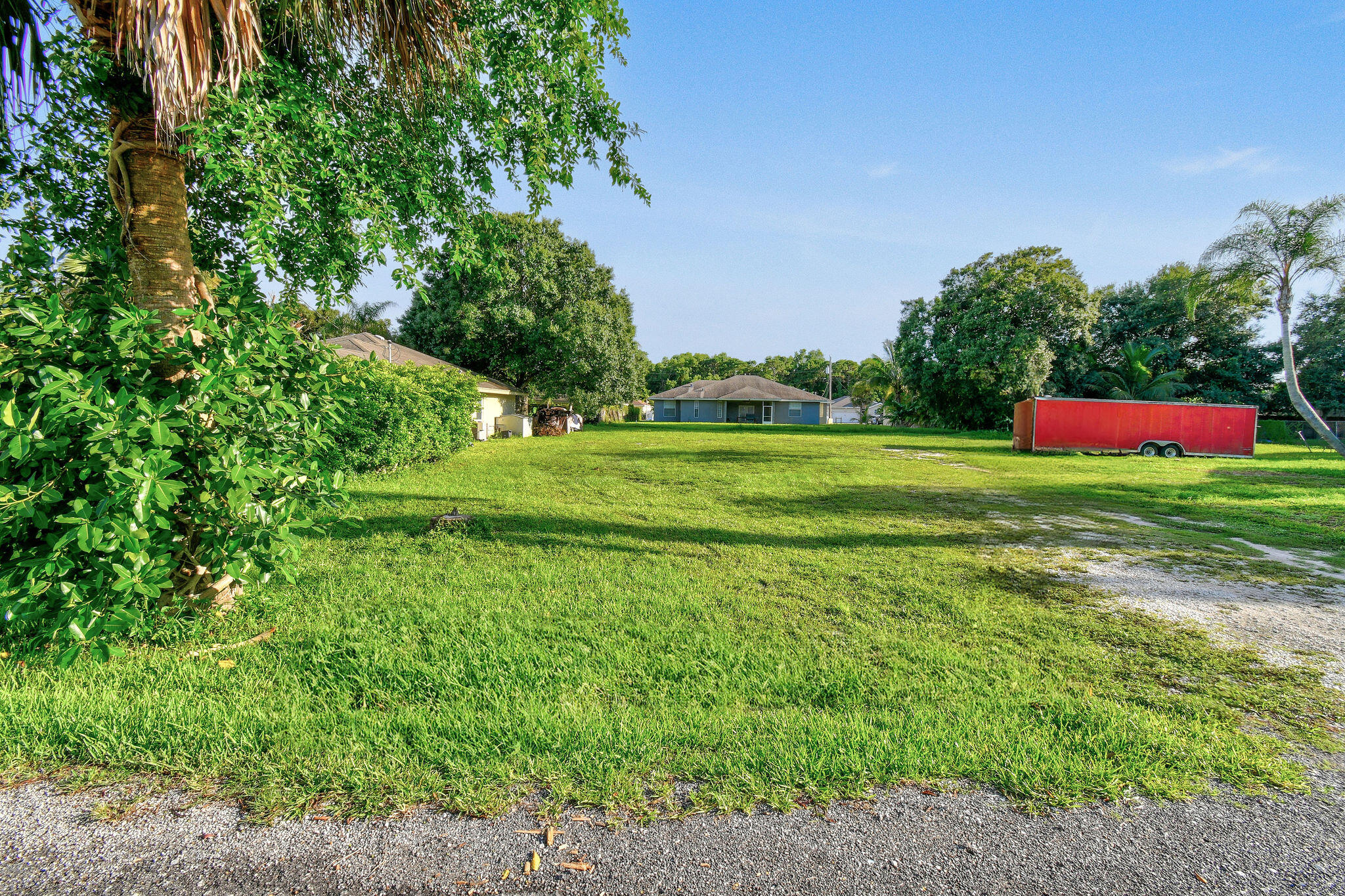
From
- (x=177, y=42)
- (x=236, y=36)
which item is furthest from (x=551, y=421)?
(x=177, y=42)

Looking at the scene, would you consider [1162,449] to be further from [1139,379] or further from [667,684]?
[667,684]

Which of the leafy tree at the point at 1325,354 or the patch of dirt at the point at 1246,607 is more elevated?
the leafy tree at the point at 1325,354

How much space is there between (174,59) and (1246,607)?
8.43 m

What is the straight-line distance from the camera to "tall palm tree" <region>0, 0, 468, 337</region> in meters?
3.27

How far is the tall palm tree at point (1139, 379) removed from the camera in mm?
32406

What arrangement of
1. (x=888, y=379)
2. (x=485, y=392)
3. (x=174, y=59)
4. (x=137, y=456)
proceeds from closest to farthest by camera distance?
(x=137, y=456) → (x=174, y=59) → (x=485, y=392) → (x=888, y=379)

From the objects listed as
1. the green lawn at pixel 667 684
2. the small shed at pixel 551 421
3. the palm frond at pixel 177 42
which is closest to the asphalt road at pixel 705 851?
the green lawn at pixel 667 684

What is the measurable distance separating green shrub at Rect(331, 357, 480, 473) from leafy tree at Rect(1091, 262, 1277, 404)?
36254 mm

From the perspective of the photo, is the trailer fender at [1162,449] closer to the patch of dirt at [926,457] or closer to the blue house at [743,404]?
the patch of dirt at [926,457]

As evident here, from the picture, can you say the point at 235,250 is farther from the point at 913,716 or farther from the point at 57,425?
the point at 913,716

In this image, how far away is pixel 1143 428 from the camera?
818 inches

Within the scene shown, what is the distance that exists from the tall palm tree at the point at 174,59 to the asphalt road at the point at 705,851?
8.06 ft

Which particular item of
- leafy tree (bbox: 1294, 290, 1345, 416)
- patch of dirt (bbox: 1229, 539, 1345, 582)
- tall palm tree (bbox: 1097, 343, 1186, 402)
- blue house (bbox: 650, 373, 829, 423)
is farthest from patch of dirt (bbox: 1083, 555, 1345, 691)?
blue house (bbox: 650, 373, 829, 423)

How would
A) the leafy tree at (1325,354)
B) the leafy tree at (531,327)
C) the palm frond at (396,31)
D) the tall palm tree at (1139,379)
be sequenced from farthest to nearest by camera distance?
1. the leafy tree at (1325,354)
2. the tall palm tree at (1139,379)
3. the leafy tree at (531,327)
4. the palm frond at (396,31)
